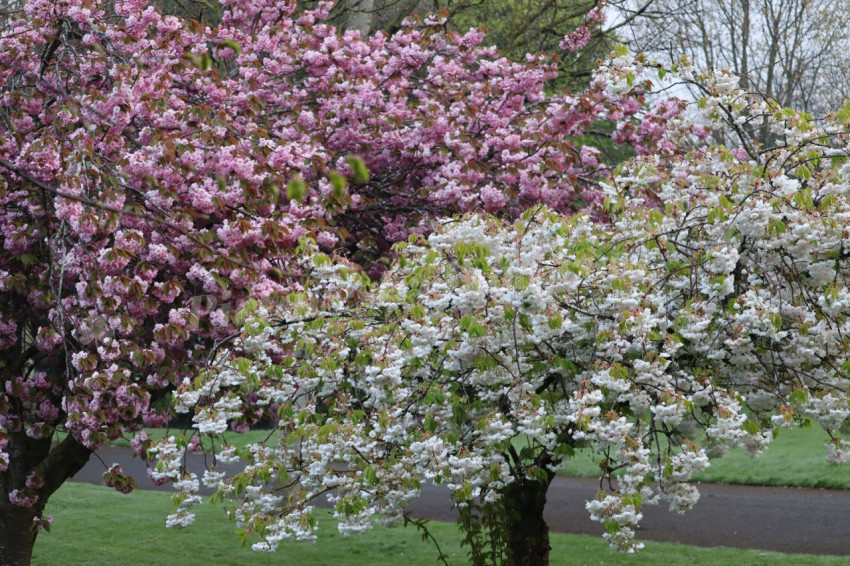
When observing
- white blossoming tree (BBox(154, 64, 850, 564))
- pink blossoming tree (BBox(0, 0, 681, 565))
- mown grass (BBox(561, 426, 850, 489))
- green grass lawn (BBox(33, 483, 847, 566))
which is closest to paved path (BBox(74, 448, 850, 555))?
mown grass (BBox(561, 426, 850, 489))

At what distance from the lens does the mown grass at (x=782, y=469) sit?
12.8m

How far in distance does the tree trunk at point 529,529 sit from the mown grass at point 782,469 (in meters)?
5.48

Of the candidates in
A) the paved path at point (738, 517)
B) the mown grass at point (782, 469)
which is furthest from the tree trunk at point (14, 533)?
the mown grass at point (782, 469)

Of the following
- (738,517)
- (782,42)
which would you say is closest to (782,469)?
(738,517)

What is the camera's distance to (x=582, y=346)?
16.2 ft

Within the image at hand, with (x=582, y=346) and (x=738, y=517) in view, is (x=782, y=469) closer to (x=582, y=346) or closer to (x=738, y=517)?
(x=738, y=517)

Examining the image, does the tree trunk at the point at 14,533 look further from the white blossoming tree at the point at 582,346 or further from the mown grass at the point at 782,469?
the mown grass at the point at 782,469

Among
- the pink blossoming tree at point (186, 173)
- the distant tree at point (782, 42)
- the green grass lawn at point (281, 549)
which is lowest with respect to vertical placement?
the green grass lawn at point (281, 549)

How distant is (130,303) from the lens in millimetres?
6051

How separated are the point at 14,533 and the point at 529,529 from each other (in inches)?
180

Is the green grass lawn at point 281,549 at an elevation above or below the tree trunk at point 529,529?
below

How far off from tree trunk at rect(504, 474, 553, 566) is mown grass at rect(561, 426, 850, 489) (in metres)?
5.48

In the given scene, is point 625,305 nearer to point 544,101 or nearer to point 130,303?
point 130,303

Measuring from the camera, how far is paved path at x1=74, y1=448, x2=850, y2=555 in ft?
31.6
